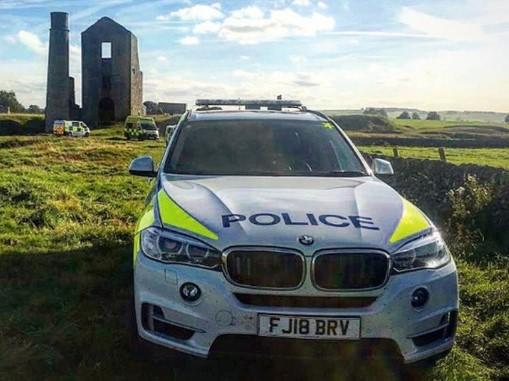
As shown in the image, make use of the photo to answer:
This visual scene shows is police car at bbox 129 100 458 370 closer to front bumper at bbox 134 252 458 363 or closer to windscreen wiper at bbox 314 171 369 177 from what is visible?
front bumper at bbox 134 252 458 363

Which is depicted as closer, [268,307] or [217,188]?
[268,307]

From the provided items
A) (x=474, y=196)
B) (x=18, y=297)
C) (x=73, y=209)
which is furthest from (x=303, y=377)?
(x=73, y=209)

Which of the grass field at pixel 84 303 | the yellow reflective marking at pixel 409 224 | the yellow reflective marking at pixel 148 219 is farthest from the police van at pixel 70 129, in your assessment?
the yellow reflective marking at pixel 409 224

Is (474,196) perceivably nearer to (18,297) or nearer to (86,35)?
(18,297)

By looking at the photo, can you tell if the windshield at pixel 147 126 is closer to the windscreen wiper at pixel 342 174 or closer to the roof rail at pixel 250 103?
the roof rail at pixel 250 103

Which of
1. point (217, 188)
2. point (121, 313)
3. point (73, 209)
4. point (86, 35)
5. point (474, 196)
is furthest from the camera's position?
point (86, 35)

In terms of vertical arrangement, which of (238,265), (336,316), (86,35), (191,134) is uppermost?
(86,35)

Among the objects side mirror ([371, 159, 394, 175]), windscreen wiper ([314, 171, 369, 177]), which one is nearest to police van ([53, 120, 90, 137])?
side mirror ([371, 159, 394, 175])

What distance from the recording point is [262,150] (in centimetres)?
502

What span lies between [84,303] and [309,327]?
249 cm

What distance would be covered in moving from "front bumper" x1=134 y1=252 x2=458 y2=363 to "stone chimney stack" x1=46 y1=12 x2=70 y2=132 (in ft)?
193

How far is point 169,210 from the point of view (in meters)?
3.67

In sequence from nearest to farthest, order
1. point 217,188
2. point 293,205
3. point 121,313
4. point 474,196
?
point 293,205 → point 217,188 → point 121,313 → point 474,196

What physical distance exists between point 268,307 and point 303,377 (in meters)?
0.76
